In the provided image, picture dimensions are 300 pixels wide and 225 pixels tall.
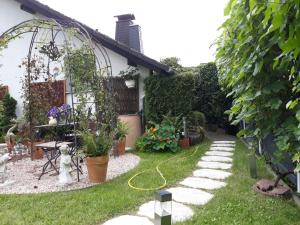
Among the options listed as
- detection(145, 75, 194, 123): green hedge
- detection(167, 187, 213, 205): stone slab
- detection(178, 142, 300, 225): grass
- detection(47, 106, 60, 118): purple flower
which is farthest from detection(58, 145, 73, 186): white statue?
detection(145, 75, 194, 123): green hedge

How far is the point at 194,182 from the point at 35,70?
194 inches

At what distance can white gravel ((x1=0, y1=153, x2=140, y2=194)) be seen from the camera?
470 cm

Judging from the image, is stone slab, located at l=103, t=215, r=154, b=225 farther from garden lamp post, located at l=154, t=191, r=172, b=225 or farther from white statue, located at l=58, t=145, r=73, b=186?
white statue, located at l=58, t=145, r=73, b=186

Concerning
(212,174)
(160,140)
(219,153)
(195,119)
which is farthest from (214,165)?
(195,119)

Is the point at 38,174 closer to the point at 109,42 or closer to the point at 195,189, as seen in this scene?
the point at 195,189

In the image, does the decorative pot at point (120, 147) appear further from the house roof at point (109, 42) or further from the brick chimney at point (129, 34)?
the brick chimney at point (129, 34)

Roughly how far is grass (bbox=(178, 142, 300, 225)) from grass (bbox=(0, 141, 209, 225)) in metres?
0.84

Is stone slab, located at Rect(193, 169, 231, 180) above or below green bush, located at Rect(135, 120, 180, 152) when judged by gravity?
below

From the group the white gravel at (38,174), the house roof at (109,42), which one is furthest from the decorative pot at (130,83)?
the white gravel at (38,174)

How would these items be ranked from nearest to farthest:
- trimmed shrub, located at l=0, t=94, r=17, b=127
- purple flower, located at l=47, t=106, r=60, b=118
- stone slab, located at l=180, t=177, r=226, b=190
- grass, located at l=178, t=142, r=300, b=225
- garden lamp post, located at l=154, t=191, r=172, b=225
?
garden lamp post, located at l=154, t=191, r=172, b=225 < grass, located at l=178, t=142, r=300, b=225 < stone slab, located at l=180, t=177, r=226, b=190 < purple flower, located at l=47, t=106, r=60, b=118 < trimmed shrub, located at l=0, t=94, r=17, b=127

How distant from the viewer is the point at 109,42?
8688mm

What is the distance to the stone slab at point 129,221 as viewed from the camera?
3.31 metres

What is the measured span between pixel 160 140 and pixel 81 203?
371 cm

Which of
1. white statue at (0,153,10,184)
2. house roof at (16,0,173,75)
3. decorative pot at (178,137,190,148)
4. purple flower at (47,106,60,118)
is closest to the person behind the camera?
white statue at (0,153,10,184)
